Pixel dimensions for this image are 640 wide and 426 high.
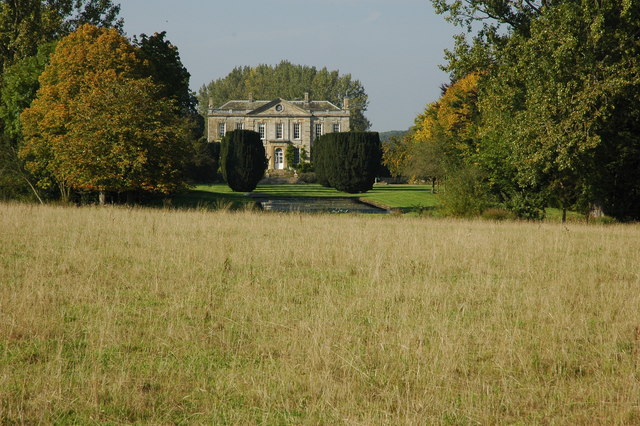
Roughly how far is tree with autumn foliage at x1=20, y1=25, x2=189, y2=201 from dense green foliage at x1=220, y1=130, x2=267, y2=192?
63.5ft

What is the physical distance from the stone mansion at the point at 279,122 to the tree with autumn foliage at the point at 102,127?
60.3 m

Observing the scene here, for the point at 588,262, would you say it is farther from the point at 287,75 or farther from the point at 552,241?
the point at 287,75

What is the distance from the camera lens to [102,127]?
21297mm

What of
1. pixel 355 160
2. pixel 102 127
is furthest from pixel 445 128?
pixel 102 127

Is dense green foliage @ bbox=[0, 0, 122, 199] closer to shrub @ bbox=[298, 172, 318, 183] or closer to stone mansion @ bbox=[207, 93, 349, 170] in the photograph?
shrub @ bbox=[298, 172, 318, 183]

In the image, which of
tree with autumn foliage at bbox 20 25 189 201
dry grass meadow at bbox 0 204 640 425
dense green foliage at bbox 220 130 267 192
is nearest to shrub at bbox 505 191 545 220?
dry grass meadow at bbox 0 204 640 425

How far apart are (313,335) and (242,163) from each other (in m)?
39.2

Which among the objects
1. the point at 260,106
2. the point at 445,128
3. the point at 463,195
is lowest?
the point at 463,195

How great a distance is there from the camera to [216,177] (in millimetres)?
58219

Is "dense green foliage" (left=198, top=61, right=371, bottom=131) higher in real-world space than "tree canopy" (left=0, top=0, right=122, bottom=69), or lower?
higher

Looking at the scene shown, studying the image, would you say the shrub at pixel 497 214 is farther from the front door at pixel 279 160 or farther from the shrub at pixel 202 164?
the front door at pixel 279 160

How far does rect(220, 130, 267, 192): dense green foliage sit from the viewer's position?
43.9 m

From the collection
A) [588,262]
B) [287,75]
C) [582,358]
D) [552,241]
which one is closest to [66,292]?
[582,358]

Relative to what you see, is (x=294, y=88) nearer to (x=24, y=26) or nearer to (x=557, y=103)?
(x=24, y=26)
